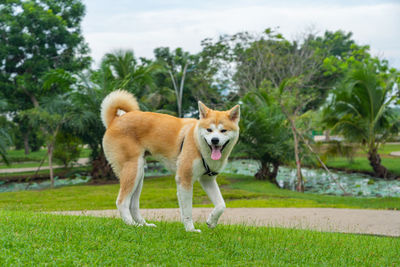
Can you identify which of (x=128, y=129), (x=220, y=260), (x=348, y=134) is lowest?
(x=348, y=134)

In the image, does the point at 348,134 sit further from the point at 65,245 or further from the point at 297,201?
the point at 65,245

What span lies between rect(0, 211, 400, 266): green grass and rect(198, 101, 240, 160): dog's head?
3.89 ft

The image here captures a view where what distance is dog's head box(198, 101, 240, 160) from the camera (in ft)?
16.4

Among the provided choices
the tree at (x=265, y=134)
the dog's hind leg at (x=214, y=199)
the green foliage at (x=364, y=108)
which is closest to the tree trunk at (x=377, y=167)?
the green foliage at (x=364, y=108)

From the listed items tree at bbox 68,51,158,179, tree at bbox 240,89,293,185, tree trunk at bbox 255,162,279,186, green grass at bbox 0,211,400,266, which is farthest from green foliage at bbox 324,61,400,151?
green grass at bbox 0,211,400,266

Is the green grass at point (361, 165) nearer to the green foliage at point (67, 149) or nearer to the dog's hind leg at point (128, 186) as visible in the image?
the green foliage at point (67, 149)

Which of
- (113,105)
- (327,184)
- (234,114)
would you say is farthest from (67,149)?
(234,114)

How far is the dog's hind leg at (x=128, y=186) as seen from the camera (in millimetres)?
5629

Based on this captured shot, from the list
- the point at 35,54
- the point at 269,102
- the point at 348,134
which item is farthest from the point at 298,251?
the point at 35,54

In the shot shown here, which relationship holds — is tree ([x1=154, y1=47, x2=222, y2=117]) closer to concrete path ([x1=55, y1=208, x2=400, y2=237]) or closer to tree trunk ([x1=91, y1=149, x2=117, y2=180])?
tree trunk ([x1=91, y1=149, x2=117, y2=180])

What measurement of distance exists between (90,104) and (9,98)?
1373cm

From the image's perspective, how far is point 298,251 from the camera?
504 centimetres

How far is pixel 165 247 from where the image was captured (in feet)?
14.9

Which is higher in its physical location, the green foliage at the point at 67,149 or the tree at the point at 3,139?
the tree at the point at 3,139
